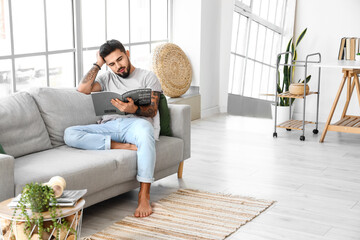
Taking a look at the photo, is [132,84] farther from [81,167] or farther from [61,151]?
[81,167]

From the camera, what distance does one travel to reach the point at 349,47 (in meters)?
5.46

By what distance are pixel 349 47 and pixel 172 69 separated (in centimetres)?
187

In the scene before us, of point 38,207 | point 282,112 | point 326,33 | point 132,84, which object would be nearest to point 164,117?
point 132,84

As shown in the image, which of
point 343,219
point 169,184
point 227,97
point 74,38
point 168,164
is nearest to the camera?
point 343,219

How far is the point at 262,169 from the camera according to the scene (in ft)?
14.1

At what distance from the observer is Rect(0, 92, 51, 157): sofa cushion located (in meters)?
3.14

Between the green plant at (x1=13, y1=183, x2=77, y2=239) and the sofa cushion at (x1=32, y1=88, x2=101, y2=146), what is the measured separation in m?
1.16

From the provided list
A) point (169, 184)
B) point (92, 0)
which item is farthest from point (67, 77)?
point (169, 184)

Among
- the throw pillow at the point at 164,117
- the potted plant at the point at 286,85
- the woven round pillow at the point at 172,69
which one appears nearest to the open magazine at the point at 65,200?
the throw pillow at the point at 164,117

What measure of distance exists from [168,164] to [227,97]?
3.12m

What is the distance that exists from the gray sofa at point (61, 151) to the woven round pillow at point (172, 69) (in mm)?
1889

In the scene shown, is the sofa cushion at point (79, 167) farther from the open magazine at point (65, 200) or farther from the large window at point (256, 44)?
the large window at point (256, 44)

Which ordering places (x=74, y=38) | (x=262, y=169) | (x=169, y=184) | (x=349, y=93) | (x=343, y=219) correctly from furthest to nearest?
(x=349, y=93) → (x=74, y=38) → (x=262, y=169) → (x=169, y=184) → (x=343, y=219)

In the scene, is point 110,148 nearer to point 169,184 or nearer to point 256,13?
point 169,184
